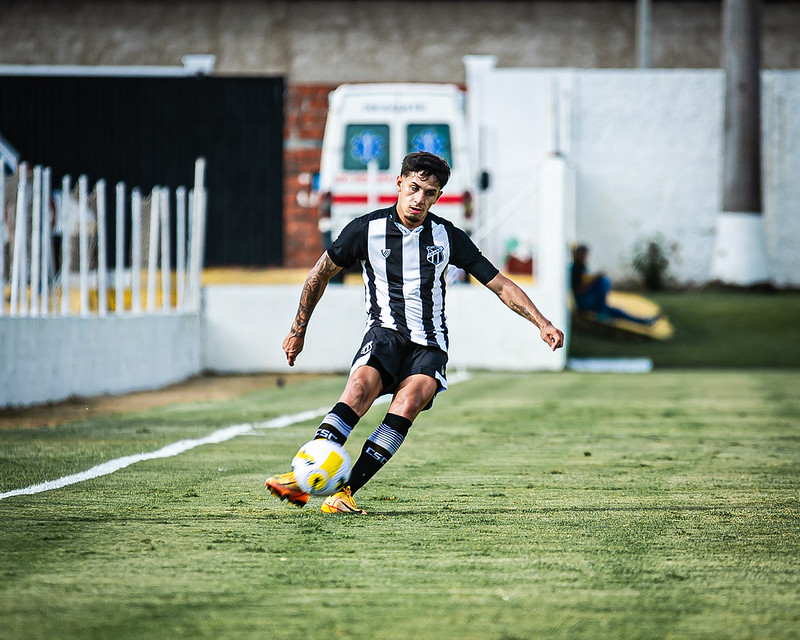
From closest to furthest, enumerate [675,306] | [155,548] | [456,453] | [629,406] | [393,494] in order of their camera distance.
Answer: [155,548] → [393,494] → [456,453] → [629,406] → [675,306]

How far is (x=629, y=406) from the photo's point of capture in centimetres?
1324

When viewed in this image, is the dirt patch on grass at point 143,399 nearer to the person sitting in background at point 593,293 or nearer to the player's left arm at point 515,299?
the person sitting in background at point 593,293

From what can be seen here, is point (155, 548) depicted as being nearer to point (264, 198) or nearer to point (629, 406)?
point (629, 406)

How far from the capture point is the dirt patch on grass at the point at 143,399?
466 inches

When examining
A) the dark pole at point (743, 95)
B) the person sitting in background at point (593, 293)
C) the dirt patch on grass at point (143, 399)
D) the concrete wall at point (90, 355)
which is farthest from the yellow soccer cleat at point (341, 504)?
the dark pole at point (743, 95)

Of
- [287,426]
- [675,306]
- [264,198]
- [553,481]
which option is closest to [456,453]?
[553,481]

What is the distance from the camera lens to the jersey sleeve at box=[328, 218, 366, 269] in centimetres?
679

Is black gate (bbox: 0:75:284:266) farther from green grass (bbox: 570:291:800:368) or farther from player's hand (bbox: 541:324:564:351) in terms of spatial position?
player's hand (bbox: 541:324:564:351)

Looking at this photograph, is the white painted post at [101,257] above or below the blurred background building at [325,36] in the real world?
below

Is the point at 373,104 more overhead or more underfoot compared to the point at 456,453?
more overhead

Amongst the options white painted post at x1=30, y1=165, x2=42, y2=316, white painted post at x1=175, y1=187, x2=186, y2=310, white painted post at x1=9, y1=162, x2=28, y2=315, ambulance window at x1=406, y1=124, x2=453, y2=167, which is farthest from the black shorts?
ambulance window at x1=406, y1=124, x2=453, y2=167

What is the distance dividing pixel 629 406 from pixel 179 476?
20.9 feet

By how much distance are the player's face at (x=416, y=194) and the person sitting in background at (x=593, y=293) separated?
1448cm

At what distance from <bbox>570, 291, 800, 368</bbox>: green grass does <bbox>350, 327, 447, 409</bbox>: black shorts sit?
44.4 ft
